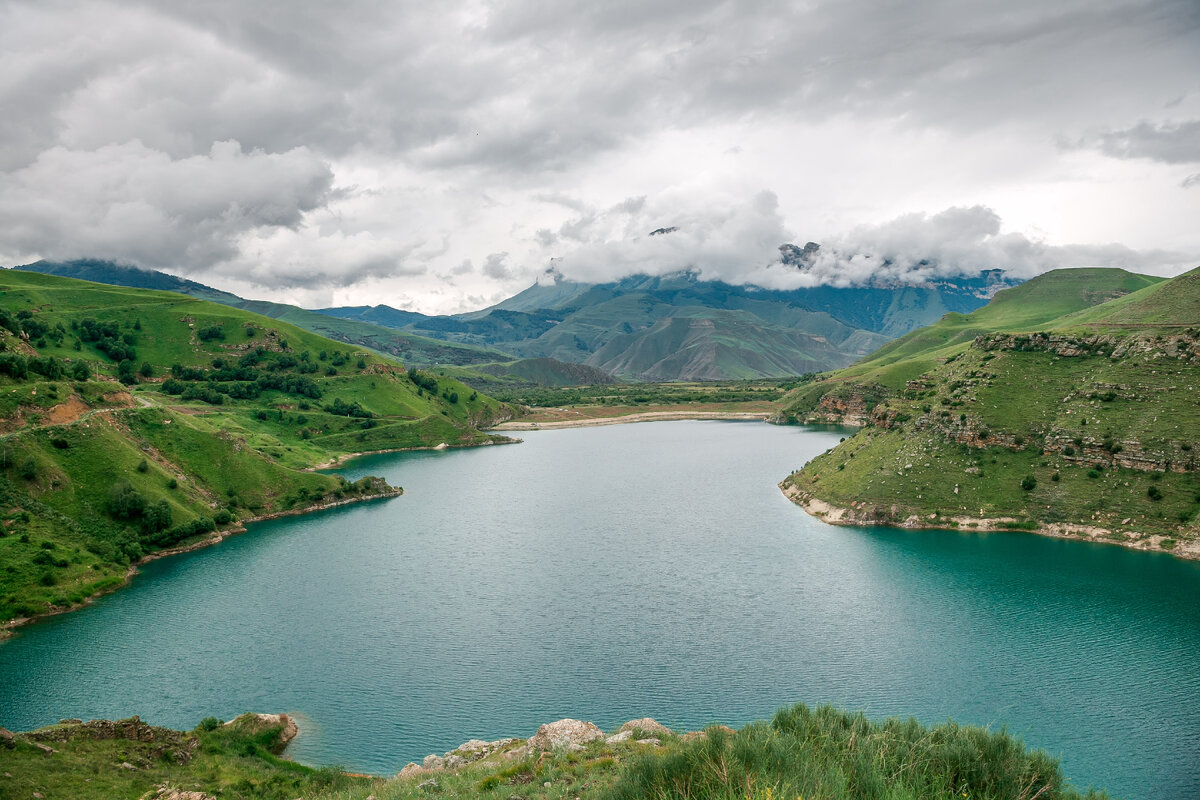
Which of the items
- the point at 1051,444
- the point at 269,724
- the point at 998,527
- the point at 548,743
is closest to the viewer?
the point at 548,743

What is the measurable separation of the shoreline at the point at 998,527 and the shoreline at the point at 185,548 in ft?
229

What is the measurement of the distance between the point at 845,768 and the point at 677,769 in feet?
14.9

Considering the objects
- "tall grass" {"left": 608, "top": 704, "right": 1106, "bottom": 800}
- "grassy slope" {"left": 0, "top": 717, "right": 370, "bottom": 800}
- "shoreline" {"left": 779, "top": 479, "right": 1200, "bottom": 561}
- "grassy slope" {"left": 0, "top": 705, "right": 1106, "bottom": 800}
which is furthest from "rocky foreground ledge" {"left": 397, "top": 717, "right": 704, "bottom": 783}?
"shoreline" {"left": 779, "top": 479, "right": 1200, "bottom": 561}

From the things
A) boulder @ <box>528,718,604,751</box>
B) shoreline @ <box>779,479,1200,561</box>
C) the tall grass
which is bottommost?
boulder @ <box>528,718,604,751</box>

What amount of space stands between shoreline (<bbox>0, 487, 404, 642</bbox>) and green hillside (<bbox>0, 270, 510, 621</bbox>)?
55 cm

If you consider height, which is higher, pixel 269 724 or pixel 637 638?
pixel 637 638

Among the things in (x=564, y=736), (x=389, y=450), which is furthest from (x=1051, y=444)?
(x=389, y=450)

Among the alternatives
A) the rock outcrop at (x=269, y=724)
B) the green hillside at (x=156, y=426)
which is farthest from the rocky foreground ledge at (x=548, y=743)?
the green hillside at (x=156, y=426)

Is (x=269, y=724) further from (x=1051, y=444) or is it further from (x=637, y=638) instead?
(x=1051, y=444)

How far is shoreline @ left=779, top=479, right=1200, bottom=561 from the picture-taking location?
6238 centimetres

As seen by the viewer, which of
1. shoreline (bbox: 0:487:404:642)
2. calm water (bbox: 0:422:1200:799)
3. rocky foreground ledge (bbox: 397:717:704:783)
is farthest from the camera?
shoreline (bbox: 0:487:404:642)

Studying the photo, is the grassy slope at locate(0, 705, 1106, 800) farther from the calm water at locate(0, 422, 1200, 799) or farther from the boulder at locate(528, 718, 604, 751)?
the calm water at locate(0, 422, 1200, 799)

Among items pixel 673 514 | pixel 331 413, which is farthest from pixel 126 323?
pixel 673 514

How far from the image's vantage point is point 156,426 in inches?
3477
